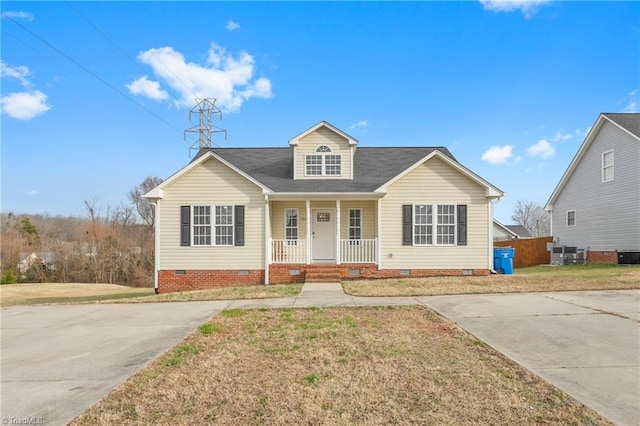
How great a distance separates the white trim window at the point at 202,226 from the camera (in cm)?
1398

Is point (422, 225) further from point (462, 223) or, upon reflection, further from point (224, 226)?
point (224, 226)

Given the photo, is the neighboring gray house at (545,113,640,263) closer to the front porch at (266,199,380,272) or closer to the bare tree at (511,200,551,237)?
the front porch at (266,199,380,272)

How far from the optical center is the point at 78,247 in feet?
111

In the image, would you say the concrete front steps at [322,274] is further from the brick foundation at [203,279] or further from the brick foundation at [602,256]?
the brick foundation at [602,256]

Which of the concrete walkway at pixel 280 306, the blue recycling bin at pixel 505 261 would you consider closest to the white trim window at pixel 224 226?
the concrete walkway at pixel 280 306

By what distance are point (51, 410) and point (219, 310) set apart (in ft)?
16.7

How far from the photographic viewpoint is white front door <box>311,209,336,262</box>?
15195mm

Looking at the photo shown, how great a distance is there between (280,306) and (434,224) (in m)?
7.80

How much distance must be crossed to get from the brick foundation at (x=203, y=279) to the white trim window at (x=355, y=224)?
4194 mm

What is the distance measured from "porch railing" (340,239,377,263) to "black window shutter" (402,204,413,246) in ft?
3.93

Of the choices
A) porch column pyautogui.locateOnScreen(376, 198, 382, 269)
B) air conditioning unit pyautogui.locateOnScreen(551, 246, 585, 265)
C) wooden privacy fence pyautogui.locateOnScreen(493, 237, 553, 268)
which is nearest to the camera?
porch column pyautogui.locateOnScreen(376, 198, 382, 269)

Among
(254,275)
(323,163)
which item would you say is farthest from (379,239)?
(254,275)

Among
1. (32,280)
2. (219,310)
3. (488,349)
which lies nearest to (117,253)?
(32,280)

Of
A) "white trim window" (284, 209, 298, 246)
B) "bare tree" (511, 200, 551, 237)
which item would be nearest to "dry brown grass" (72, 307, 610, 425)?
"white trim window" (284, 209, 298, 246)
